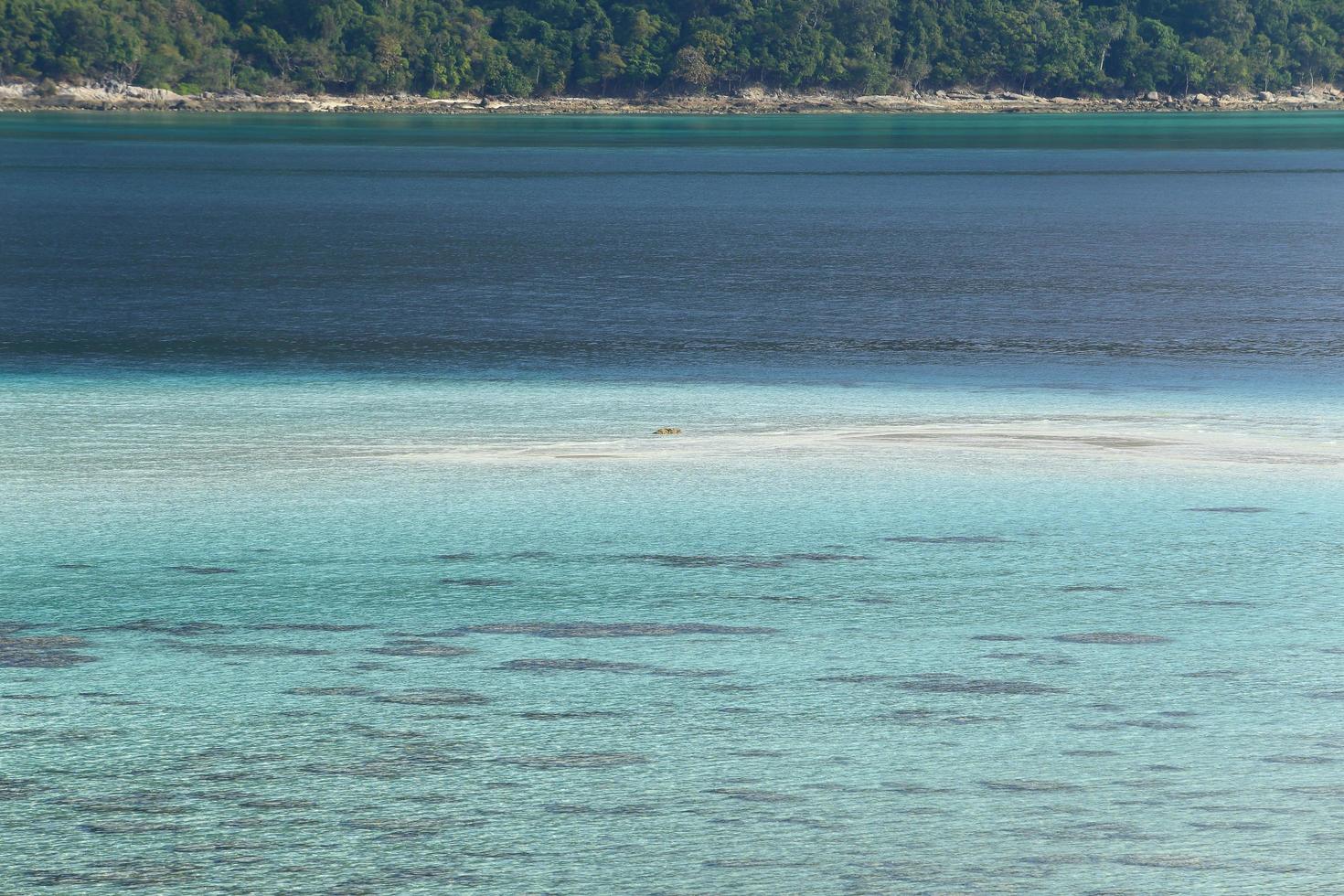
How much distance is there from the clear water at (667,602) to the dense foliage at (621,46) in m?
149

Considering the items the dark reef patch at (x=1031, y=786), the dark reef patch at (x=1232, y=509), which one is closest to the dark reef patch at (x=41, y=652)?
the dark reef patch at (x=1031, y=786)

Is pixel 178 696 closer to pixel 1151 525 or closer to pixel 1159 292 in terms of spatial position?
pixel 1151 525

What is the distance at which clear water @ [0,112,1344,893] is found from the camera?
461cm

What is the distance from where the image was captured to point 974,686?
5895 mm

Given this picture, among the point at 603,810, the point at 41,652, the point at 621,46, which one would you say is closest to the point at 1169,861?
the point at 603,810

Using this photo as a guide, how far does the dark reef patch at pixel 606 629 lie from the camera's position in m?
6.48

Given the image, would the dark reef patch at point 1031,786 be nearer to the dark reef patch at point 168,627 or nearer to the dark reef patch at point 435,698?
the dark reef patch at point 435,698

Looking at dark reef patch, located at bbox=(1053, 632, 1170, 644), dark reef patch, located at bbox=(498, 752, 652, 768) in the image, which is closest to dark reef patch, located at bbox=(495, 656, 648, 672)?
dark reef patch, located at bbox=(498, 752, 652, 768)

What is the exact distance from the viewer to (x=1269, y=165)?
6988 centimetres

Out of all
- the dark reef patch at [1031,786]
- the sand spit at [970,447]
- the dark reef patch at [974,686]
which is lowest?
the sand spit at [970,447]

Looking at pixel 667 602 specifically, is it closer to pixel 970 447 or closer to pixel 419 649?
pixel 419 649

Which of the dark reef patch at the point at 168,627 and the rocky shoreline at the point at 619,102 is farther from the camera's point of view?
the rocky shoreline at the point at 619,102

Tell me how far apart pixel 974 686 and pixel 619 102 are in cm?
17404

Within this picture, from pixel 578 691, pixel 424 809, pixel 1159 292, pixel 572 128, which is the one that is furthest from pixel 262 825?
pixel 572 128
